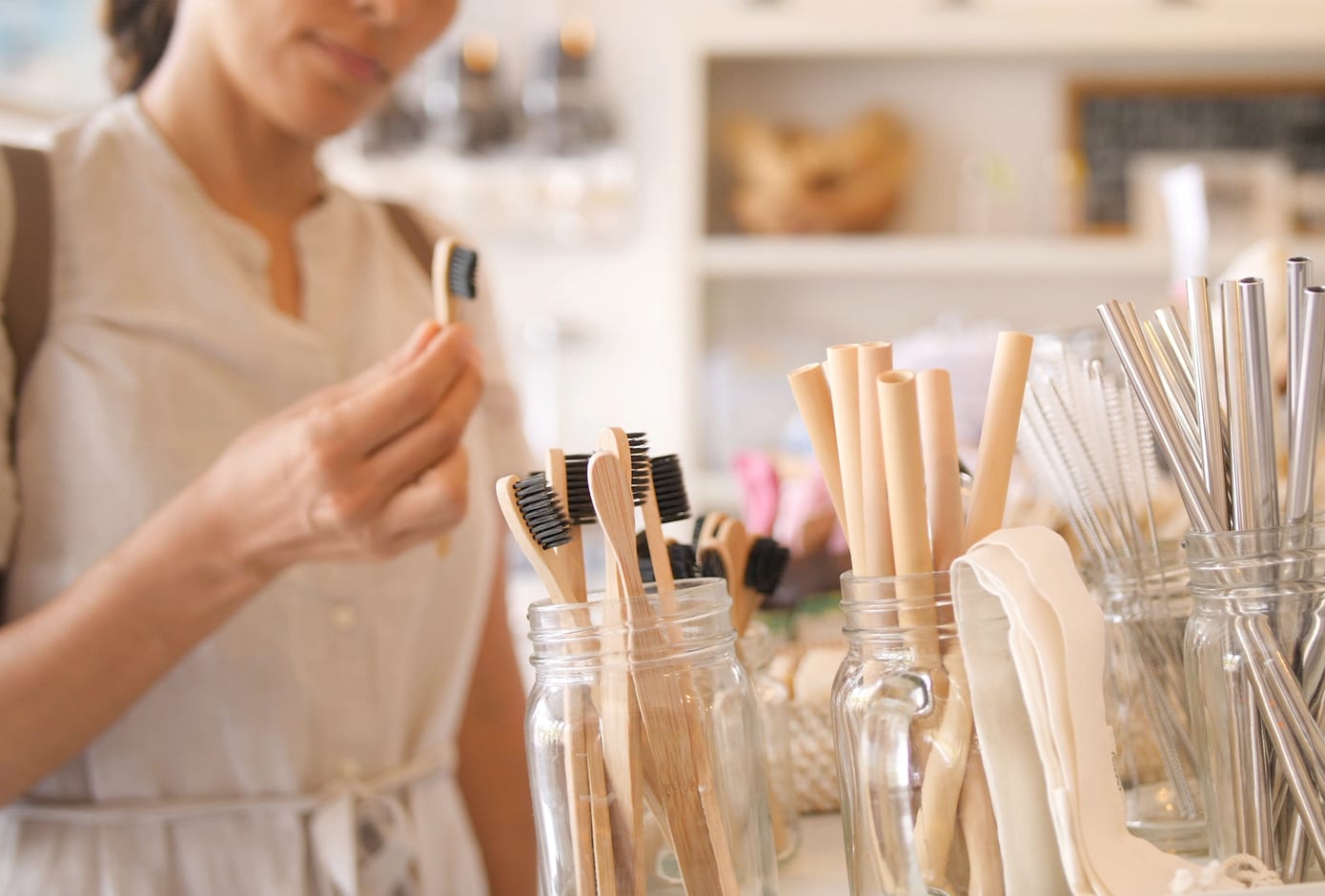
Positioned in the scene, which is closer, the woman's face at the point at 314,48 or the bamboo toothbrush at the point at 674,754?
the bamboo toothbrush at the point at 674,754

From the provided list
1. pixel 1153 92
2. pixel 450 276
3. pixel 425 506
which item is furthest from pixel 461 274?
pixel 1153 92

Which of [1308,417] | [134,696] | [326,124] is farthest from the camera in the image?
[326,124]

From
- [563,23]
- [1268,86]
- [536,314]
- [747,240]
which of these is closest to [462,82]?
[563,23]

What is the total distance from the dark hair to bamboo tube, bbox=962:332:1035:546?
0.68 metres

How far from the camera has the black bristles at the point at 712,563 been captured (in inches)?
18.8

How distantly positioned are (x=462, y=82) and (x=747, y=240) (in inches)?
24.8

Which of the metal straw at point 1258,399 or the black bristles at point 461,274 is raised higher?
the black bristles at point 461,274

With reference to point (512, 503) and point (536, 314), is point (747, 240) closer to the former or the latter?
point (536, 314)

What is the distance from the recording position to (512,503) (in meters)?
0.38

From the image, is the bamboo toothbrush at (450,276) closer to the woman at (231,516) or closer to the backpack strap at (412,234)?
the woman at (231,516)

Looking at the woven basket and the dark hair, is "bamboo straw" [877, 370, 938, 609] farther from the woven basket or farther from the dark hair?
the dark hair

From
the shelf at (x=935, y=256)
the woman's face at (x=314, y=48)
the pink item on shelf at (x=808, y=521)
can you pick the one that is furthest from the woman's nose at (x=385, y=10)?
the shelf at (x=935, y=256)

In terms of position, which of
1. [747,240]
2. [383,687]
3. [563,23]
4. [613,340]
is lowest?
[383,687]

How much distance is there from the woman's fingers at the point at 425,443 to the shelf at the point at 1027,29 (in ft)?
5.72
